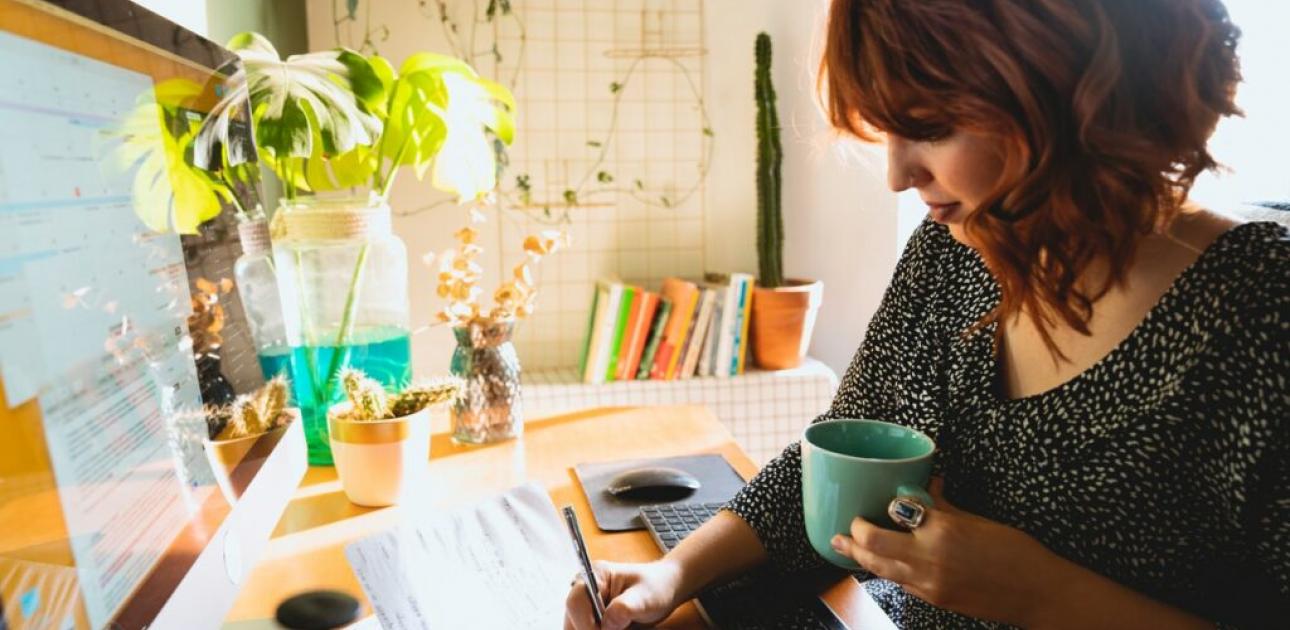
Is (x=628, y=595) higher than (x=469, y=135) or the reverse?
the reverse

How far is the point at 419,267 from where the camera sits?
2131mm

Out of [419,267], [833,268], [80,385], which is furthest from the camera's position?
[833,268]

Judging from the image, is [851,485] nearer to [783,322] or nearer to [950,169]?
[950,169]

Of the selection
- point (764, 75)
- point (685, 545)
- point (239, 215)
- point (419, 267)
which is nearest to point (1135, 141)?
point (685, 545)

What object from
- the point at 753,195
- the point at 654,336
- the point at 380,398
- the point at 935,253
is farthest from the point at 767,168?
the point at 380,398

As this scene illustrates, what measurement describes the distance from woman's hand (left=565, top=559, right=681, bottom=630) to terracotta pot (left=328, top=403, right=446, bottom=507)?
323 mm

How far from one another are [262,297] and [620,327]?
1374 mm

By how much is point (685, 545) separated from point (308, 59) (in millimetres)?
714

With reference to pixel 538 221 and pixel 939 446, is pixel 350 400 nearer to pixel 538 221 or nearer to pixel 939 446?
pixel 939 446

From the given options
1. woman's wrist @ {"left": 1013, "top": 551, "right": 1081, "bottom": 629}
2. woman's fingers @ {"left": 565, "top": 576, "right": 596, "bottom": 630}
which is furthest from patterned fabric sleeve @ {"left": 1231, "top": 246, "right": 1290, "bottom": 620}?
woman's fingers @ {"left": 565, "top": 576, "right": 596, "bottom": 630}

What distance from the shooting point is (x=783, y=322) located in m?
2.13

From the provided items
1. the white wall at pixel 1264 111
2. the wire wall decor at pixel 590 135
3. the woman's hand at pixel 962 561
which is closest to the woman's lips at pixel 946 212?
the woman's hand at pixel 962 561

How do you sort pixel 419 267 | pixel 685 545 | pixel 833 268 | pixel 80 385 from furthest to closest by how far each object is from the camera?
1. pixel 833 268
2. pixel 419 267
3. pixel 685 545
4. pixel 80 385

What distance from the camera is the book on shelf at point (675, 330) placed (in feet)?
6.86
